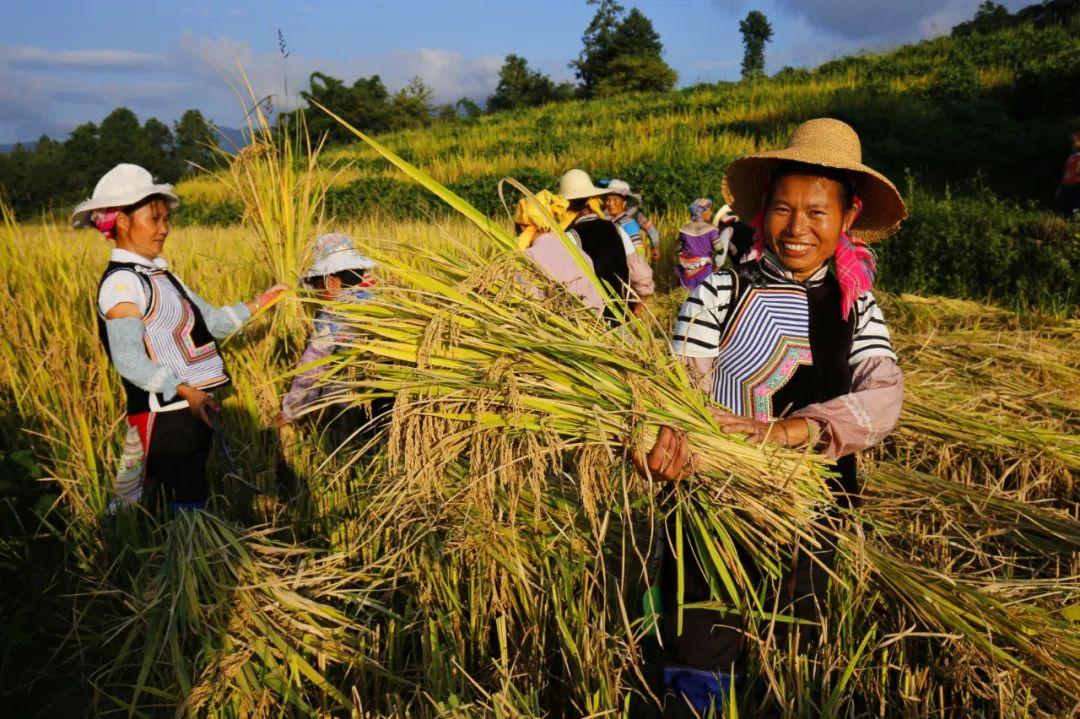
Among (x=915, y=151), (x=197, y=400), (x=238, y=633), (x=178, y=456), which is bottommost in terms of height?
(x=238, y=633)

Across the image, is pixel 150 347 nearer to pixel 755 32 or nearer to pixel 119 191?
pixel 119 191

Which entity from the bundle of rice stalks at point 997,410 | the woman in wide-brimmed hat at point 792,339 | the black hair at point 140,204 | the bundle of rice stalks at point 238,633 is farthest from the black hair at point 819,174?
the black hair at point 140,204

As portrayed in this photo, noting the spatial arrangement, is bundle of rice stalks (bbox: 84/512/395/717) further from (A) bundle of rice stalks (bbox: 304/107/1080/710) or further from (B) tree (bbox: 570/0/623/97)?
(B) tree (bbox: 570/0/623/97)

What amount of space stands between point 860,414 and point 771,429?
218 mm

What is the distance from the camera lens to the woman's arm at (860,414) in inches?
56.1

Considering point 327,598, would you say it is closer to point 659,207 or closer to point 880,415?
point 880,415

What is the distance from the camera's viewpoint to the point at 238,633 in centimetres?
175

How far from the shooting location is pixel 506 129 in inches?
934

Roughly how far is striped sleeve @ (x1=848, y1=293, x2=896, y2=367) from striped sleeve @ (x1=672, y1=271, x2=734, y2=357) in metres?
0.29

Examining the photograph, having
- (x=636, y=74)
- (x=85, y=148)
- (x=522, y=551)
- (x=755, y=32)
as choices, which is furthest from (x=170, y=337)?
(x=755, y=32)

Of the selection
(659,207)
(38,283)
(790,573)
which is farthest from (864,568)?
(659,207)

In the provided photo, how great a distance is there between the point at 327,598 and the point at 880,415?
1544 millimetres

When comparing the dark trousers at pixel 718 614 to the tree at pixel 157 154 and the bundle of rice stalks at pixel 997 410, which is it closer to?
the bundle of rice stalks at pixel 997 410

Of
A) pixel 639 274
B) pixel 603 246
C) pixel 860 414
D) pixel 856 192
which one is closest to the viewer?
pixel 860 414
